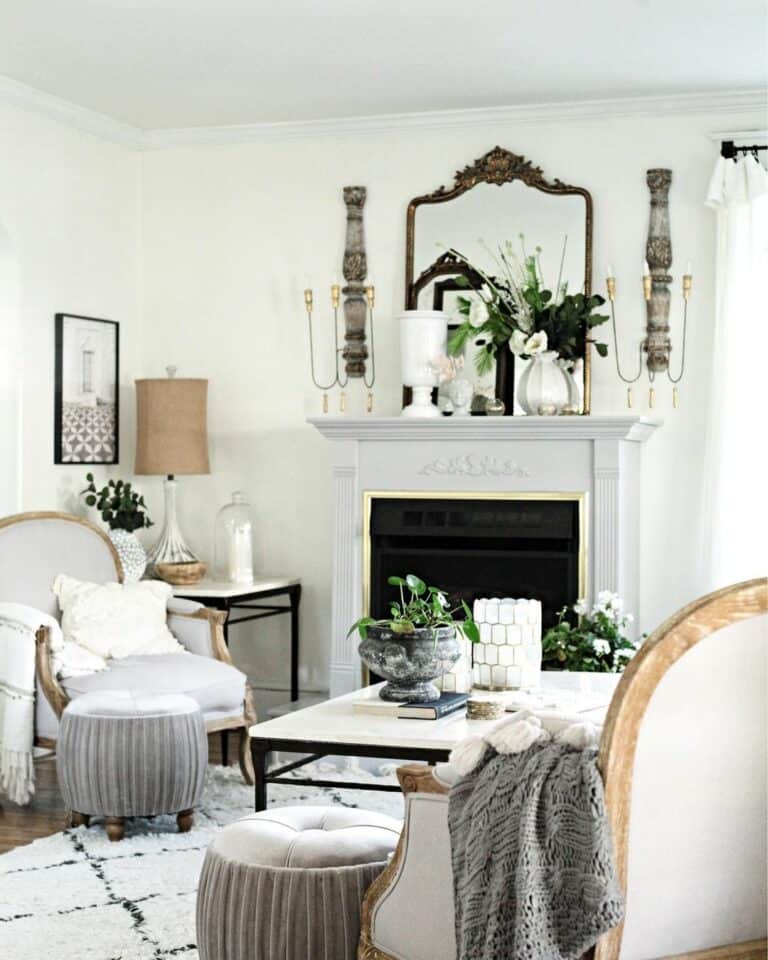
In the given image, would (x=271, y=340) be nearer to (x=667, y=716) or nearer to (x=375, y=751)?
(x=375, y=751)

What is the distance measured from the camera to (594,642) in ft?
16.8

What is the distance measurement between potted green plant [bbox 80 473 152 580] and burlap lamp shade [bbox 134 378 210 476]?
0.47ft

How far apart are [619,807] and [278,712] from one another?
12.4 ft

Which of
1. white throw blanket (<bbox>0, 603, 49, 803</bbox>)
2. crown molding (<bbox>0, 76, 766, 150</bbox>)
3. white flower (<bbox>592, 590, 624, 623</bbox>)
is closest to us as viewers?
white throw blanket (<bbox>0, 603, 49, 803</bbox>)

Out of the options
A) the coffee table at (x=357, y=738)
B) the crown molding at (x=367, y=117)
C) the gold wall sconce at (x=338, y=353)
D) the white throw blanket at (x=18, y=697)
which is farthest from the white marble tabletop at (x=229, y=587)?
the coffee table at (x=357, y=738)

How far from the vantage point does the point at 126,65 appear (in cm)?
541

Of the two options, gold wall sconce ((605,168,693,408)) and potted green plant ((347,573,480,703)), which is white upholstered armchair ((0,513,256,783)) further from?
gold wall sconce ((605,168,693,408))

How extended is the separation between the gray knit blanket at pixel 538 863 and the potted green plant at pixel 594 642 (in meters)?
2.91

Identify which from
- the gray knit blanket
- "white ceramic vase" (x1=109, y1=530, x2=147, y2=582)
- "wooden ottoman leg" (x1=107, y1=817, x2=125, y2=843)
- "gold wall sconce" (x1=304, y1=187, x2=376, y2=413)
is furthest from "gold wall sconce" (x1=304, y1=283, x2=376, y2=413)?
the gray knit blanket

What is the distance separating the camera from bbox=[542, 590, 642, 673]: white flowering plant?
16.8 ft

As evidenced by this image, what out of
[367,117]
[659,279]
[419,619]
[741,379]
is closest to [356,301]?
[367,117]

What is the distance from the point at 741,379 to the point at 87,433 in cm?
288

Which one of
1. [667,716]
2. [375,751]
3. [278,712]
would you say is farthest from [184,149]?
[667,716]

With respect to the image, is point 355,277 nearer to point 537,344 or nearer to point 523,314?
point 523,314
